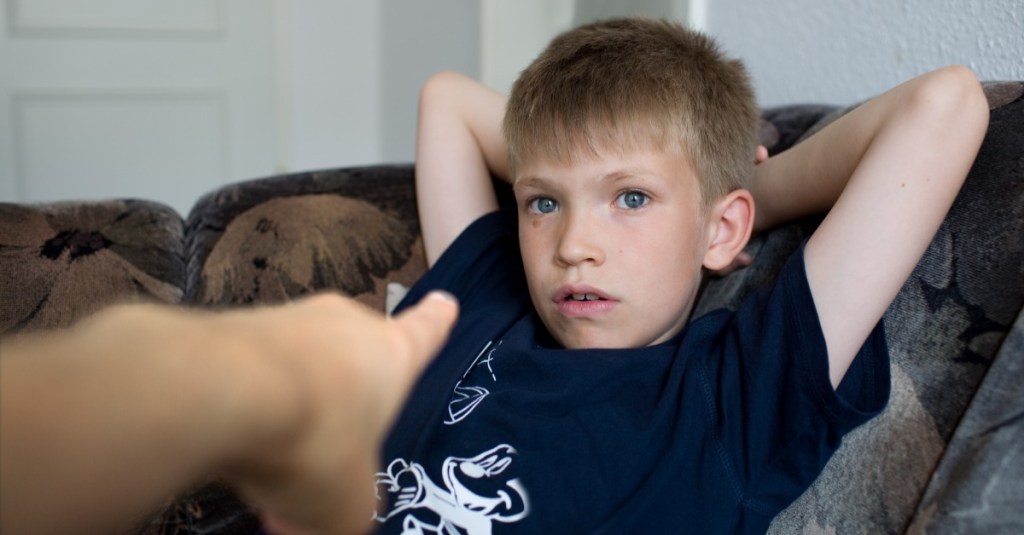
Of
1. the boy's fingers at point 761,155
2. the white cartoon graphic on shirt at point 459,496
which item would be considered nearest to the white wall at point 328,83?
the boy's fingers at point 761,155

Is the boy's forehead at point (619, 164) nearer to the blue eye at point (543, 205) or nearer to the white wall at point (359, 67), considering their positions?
the blue eye at point (543, 205)

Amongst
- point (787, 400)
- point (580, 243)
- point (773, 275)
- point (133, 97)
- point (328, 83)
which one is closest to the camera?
point (787, 400)

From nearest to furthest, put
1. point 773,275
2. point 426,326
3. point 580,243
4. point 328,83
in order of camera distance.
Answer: point 426,326, point 580,243, point 773,275, point 328,83

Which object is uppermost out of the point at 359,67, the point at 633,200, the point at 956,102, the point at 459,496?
the point at 956,102

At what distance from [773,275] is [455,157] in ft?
1.51

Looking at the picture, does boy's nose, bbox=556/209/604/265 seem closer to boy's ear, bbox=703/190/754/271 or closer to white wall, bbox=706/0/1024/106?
boy's ear, bbox=703/190/754/271

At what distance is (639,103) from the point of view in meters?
0.90

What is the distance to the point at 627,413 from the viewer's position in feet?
2.74

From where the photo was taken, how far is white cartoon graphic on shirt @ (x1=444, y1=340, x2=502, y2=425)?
0.89 meters

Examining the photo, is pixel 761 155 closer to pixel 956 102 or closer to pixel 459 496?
pixel 956 102

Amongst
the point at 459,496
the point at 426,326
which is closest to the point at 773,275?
the point at 459,496

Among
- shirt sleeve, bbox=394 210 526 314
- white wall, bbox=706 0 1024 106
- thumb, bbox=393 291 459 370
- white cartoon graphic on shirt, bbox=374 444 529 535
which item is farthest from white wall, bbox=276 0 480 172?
thumb, bbox=393 291 459 370

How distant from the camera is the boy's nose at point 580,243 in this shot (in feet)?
2.88

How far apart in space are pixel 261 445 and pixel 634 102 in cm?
65
